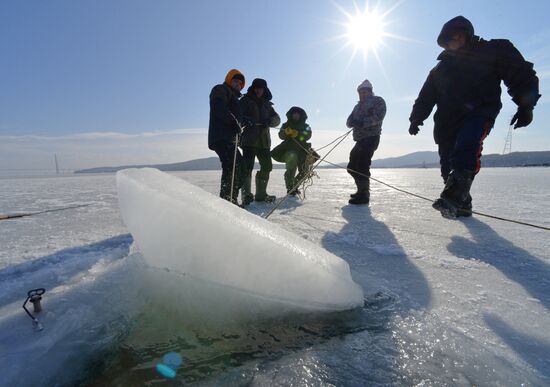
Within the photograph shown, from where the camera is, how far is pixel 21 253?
2014mm

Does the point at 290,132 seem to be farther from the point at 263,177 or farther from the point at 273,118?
the point at 263,177

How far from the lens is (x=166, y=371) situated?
87cm

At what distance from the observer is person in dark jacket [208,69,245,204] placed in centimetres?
379

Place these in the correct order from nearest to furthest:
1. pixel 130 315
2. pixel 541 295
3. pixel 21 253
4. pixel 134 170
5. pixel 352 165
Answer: pixel 130 315
pixel 541 295
pixel 134 170
pixel 21 253
pixel 352 165

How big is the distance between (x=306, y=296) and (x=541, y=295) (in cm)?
105

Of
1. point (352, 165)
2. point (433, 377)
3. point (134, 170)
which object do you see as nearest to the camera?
point (433, 377)

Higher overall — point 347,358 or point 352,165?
point 352,165

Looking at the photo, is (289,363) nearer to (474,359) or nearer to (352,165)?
(474,359)

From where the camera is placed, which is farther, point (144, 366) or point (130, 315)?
point (130, 315)

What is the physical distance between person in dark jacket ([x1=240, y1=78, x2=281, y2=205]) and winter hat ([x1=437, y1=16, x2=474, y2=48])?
262cm

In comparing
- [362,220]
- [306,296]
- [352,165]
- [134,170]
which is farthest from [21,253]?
[352,165]

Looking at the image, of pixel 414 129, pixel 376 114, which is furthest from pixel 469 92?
pixel 376 114

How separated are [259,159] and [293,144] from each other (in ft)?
3.46

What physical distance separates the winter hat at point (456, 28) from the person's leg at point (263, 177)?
2825mm
